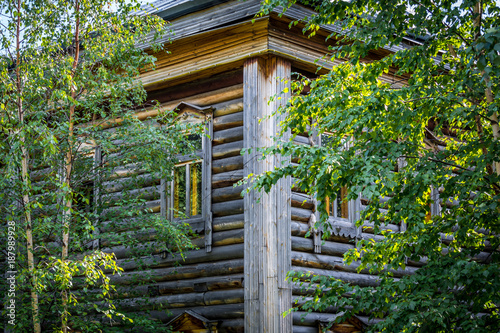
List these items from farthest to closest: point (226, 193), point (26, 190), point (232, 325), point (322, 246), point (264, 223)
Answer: point (322, 246)
point (226, 193)
point (232, 325)
point (264, 223)
point (26, 190)

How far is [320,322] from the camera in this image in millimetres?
9375

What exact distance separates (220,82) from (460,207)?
16.9 feet

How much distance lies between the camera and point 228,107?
33.3 feet

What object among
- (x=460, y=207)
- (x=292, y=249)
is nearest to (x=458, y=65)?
(x=460, y=207)

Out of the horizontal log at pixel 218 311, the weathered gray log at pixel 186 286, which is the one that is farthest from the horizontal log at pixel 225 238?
the horizontal log at pixel 218 311

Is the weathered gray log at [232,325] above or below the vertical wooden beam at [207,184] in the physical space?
below

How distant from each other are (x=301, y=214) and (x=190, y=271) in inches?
85.0

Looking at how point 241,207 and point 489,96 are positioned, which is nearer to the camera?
point 489,96

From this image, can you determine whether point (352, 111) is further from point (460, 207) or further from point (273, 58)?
point (273, 58)

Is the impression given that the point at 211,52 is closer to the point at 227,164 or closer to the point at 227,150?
the point at 227,150

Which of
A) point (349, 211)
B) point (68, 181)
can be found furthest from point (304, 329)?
point (68, 181)

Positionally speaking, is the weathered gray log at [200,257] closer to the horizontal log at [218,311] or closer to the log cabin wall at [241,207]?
the log cabin wall at [241,207]

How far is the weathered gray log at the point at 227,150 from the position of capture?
388 inches

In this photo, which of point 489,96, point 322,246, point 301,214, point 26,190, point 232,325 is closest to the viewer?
point 489,96
